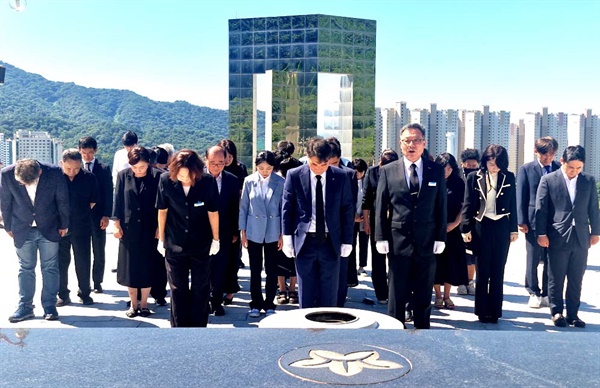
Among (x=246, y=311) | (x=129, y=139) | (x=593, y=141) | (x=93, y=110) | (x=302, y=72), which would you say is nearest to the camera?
(x=246, y=311)

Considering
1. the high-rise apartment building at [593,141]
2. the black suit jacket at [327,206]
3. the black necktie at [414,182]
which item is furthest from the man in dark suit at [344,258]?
the high-rise apartment building at [593,141]

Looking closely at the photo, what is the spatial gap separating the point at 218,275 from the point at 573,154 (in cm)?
339

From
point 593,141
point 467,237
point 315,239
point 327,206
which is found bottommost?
point 467,237

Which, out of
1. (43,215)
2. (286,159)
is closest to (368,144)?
(286,159)

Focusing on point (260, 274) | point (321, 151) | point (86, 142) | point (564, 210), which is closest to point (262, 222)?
point (260, 274)

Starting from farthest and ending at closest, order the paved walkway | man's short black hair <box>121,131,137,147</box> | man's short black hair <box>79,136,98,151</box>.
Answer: man's short black hair <box>121,131,137,147</box> < man's short black hair <box>79,136,98,151</box> < the paved walkway

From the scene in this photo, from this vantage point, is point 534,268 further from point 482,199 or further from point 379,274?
point 379,274

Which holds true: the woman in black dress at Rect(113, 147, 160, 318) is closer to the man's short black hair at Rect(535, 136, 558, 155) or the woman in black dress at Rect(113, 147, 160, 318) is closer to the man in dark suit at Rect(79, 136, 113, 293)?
the man in dark suit at Rect(79, 136, 113, 293)

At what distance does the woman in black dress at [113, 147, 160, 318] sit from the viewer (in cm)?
504

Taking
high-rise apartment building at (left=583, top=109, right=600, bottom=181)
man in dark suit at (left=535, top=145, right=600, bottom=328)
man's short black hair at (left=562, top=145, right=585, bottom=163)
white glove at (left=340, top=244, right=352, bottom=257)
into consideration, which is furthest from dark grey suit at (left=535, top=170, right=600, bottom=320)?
high-rise apartment building at (left=583, top=109, right=600, bottom=181)

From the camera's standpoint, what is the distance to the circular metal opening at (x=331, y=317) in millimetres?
2620

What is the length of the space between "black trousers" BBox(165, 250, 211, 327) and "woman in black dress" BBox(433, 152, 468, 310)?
2.42 m

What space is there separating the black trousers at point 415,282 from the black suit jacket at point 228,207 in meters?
1.83

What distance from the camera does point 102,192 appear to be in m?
6.04
